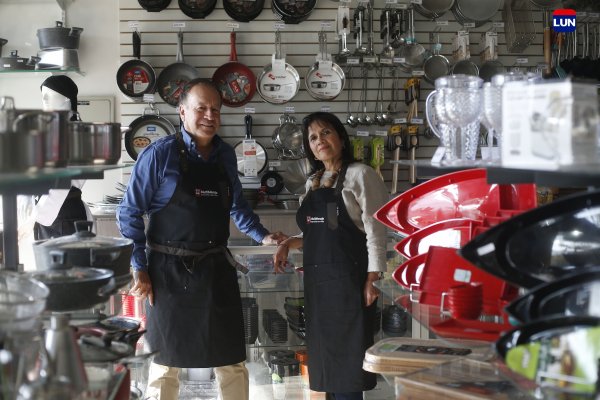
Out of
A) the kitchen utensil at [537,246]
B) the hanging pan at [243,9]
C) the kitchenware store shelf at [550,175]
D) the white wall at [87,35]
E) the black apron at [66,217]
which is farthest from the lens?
the white wall at [87,35]

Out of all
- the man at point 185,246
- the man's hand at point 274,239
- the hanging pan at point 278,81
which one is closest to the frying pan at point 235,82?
the hanging pan at point 278,81

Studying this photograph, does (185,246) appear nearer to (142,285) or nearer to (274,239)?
(142,285)

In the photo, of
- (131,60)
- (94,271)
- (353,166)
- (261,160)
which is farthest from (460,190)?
(131,60)

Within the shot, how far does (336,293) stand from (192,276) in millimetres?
707

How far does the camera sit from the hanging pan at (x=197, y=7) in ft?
20.0

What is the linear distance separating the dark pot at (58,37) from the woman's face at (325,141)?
299 centimetres

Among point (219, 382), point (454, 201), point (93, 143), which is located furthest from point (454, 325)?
point (219, 382)

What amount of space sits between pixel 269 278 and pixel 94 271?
8.32 ft

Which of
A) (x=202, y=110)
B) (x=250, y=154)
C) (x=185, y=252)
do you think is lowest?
(x=185, y=252)

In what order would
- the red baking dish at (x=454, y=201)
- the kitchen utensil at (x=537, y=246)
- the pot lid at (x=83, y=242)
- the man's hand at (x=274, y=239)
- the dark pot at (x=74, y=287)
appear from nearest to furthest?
1. the kitchen utensil at (x=537, y=246)
2. the dark pot at (x=74, y=287)
3. the pot lid at (x=83, y=242)
4. the red baking dish at (x=454, y=201)
5. the man's hand at (x=274, y=239)

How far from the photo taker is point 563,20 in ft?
20.4

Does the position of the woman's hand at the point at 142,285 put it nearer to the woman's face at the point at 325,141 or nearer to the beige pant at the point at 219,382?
the beige pant at the point at 219,382

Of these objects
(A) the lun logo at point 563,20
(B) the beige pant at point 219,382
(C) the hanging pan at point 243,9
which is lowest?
(B) the beige pant at point 219,382

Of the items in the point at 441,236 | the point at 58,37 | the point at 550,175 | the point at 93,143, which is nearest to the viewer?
the point at 550,175
